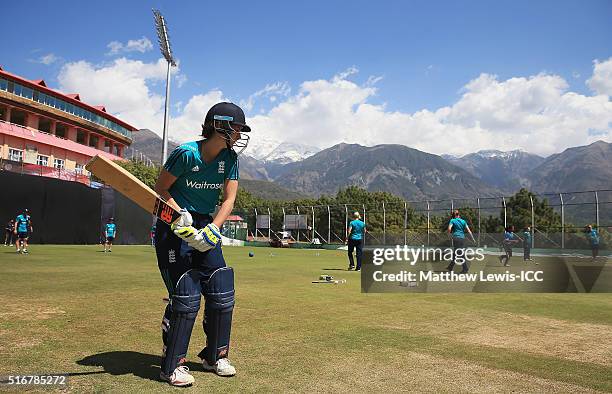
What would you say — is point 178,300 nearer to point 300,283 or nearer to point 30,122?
point 300,283

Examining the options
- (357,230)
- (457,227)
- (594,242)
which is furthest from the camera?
(594,242)

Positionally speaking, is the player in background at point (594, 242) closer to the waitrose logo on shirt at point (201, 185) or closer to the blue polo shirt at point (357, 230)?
the blue polo shirt at point (357, 230)

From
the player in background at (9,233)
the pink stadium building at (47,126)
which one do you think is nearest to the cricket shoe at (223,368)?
the player in background at (9,233)

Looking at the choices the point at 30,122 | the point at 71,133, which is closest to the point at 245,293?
the point at 30,122

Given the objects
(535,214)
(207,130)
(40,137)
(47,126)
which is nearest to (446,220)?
(535,214)

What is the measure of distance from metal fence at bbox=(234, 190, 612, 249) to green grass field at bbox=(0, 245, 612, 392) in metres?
12.1

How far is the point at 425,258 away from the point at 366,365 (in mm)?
16716

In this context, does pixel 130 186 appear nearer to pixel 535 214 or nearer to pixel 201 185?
pixel 201 185

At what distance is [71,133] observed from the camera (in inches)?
2618

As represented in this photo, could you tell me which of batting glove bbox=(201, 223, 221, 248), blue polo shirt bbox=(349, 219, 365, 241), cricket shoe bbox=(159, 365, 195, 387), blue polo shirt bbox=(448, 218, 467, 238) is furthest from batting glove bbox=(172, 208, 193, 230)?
blue polo shirt bbox=(349, 219, 365, 241)

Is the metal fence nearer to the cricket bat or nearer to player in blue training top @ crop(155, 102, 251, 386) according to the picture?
player in blue training top @ crop(155, 102, 251, 386)

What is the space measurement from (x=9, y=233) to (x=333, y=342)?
3135cm

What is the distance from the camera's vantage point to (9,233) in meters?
30.2

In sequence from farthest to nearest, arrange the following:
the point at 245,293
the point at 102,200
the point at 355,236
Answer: the point at 102,200
the point at 355,236
the point at 245,293
